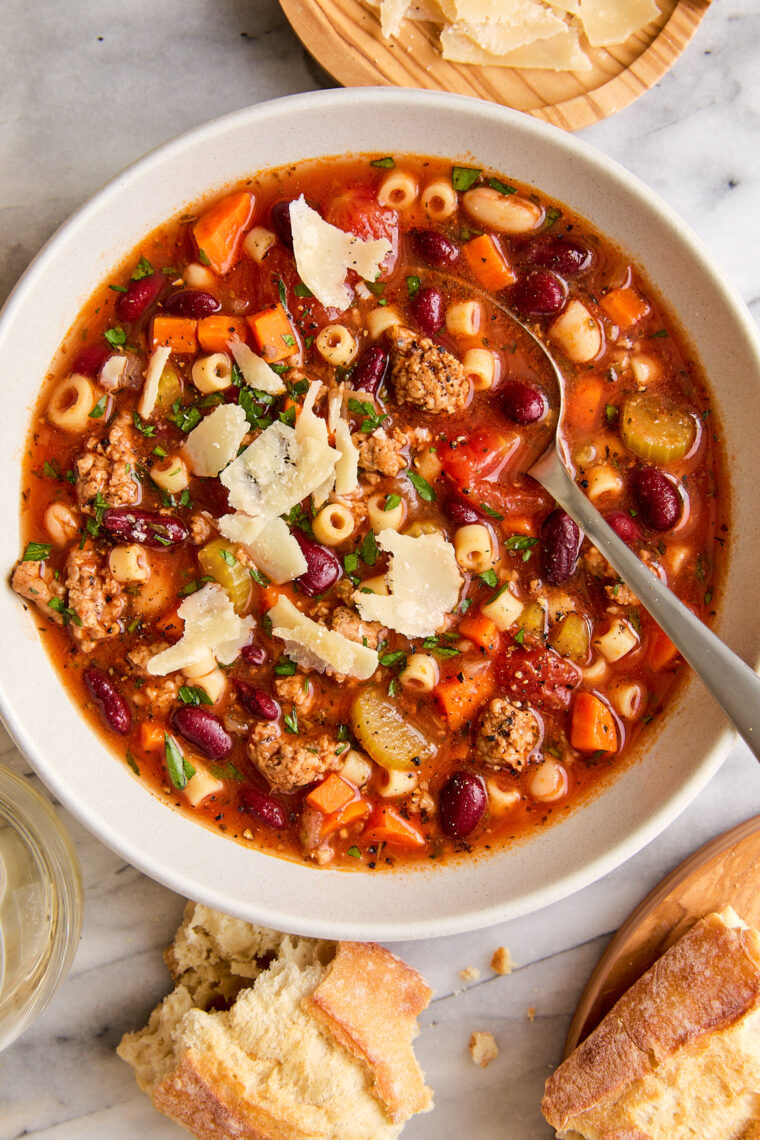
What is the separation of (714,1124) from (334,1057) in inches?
61.4

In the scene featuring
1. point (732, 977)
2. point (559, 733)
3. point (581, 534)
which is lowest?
point (732, 977)

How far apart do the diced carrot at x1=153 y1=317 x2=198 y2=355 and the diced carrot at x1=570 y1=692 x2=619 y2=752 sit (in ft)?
6.96

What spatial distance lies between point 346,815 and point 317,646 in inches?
30.5

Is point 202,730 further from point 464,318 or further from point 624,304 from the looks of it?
point 624,304

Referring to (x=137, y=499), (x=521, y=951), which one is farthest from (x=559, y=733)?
(x=137, y=499)

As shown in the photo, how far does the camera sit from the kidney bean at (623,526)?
3490 mm

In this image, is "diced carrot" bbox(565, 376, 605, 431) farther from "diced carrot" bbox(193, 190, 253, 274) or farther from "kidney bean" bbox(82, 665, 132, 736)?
"kidney bean" bbox(82, 665, 132, 736)

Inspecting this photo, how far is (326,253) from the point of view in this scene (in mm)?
3344

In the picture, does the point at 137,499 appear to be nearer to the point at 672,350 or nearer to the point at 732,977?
the point at 672,350

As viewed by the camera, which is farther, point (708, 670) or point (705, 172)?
point (705, 172)

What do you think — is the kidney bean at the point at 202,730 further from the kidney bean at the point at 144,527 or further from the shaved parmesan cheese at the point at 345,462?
the shaved parmesan cheese at the point at 345,462

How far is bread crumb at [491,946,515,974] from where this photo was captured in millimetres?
3994

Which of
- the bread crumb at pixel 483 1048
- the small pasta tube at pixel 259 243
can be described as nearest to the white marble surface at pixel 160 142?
the bread crumb at pixel 483 1048

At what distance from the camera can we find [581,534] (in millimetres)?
3484
